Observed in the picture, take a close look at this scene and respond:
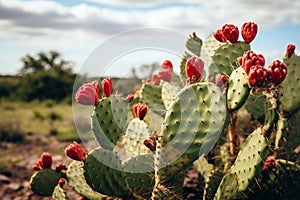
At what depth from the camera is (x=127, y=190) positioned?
2.63 m

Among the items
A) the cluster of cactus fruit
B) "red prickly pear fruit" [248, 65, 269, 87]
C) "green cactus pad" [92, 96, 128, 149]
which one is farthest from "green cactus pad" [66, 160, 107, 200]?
"red prickly pear fruit" [248, 65, 269, 87]

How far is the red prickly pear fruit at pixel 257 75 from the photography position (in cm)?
207

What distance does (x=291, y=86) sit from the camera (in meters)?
3.14

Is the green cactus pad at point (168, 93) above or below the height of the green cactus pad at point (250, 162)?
above

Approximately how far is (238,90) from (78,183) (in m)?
1.39

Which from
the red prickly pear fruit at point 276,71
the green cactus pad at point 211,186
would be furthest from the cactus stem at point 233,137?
the red prickly pear fruit at point 276,71

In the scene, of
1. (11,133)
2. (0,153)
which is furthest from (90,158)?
(11,133)

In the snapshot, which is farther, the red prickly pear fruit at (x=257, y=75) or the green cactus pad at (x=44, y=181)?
the green cactus pad at (x=44, y=181)

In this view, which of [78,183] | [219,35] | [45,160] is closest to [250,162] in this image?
[219,35]

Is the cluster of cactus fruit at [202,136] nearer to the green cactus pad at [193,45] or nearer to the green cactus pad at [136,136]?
the green cactus pad at [136,136]

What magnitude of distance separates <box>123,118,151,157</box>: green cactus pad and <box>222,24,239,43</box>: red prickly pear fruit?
0.73 meters

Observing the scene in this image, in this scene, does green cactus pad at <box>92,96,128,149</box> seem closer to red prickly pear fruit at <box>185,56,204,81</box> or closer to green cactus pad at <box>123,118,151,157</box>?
green cactus pad at <box>123,118,151,157</box>

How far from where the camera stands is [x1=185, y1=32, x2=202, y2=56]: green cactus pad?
3.63m

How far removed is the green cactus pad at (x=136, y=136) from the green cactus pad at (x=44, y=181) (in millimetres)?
630
